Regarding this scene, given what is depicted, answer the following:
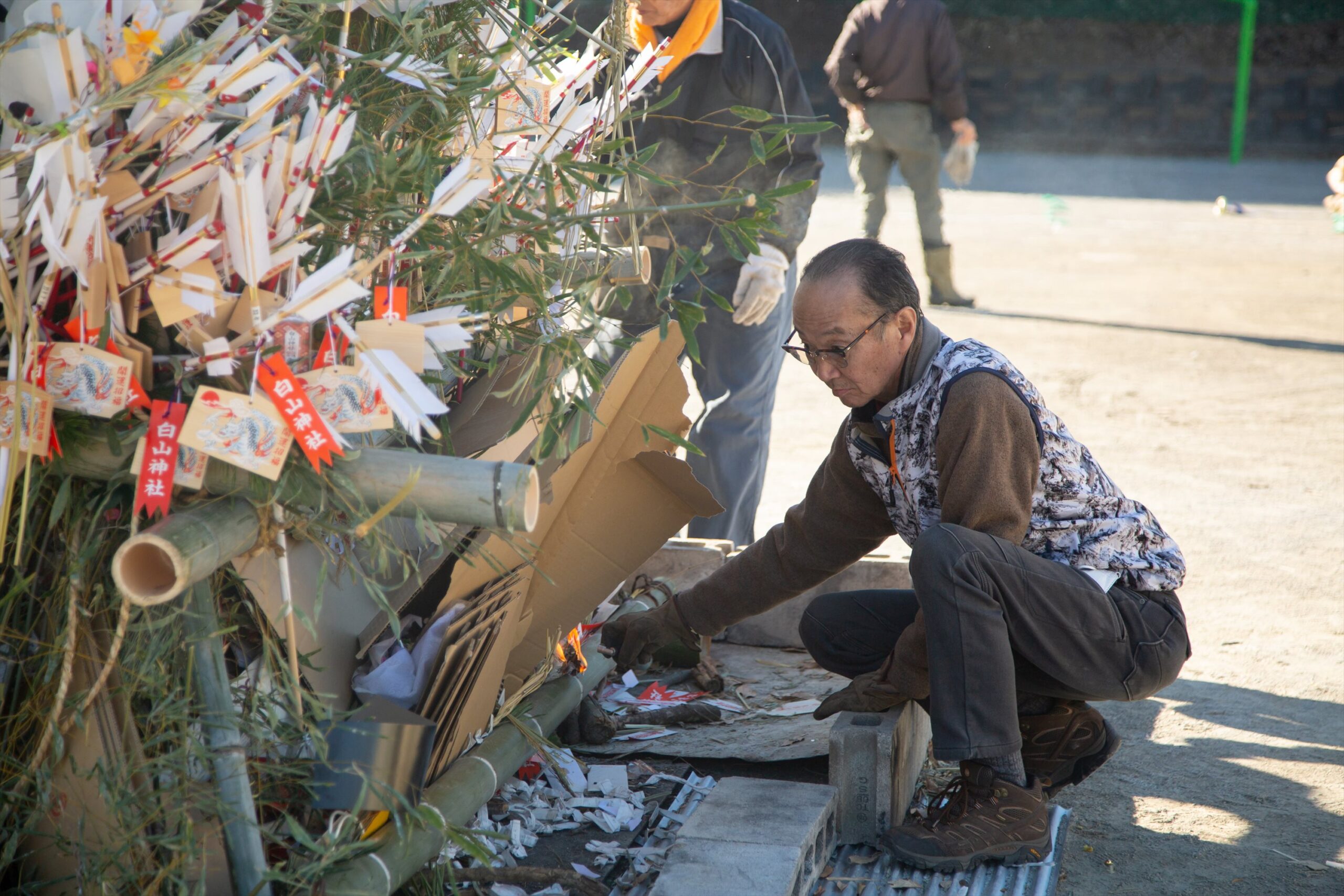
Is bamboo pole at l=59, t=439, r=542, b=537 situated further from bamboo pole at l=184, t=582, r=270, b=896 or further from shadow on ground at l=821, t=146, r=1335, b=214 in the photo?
shadow on ground at l=821, t=146, r=1335, b=214

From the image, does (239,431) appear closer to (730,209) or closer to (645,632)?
(645,632)

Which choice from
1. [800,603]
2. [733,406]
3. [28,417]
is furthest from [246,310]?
[733,406]

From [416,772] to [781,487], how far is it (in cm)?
321

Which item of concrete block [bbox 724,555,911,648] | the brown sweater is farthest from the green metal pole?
Result: the brown sweater

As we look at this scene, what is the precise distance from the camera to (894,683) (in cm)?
233

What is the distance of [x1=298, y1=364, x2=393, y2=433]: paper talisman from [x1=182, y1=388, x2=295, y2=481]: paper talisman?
66 mm

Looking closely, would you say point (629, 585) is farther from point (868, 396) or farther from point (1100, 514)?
point (1100, 514)

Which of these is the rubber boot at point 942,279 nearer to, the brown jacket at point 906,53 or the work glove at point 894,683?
the brown jacket at point 906,53

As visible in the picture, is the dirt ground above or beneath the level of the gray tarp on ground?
beneath

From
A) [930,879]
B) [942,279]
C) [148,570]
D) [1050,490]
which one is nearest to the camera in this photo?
[148,570]

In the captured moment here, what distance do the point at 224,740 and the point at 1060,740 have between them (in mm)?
1595

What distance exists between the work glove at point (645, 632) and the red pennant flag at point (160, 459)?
1.36 meters

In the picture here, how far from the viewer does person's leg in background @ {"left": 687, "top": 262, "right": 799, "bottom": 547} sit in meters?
3.70

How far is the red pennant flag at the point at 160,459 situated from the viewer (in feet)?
4.75
